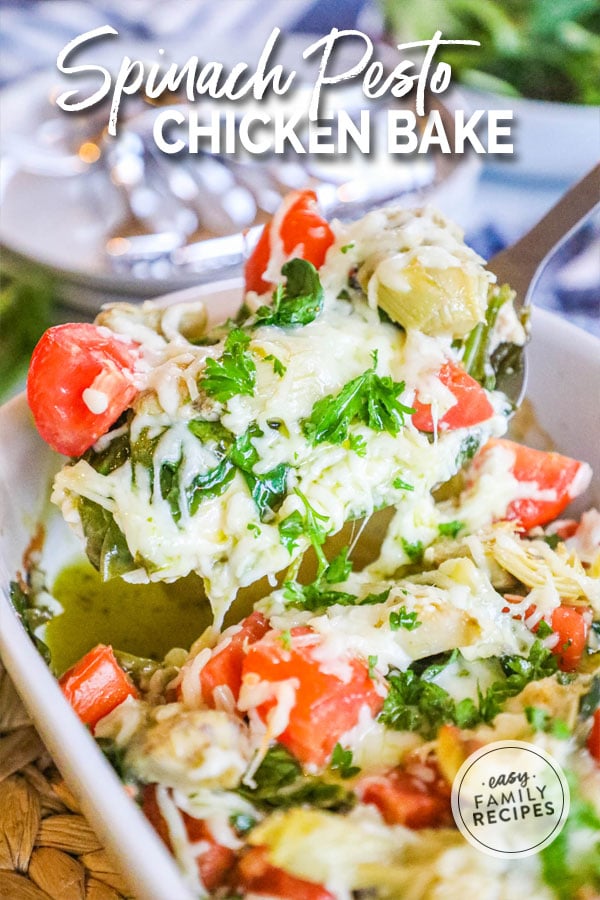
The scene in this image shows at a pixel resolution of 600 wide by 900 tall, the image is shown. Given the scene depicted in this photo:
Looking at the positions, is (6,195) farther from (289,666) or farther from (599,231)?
(289,666)

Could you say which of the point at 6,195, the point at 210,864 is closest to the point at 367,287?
the point at 210,864

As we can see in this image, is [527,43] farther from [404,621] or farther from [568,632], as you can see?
[404,621]

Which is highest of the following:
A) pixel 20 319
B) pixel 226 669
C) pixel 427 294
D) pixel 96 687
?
pixel 427 294

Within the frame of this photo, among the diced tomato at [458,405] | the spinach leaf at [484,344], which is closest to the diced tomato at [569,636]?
the diced tomato at [458,405]

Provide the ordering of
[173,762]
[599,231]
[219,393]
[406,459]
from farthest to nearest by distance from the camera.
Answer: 1. [599,231]
2. [406,459]
3. [219,393]
4. [173,762]

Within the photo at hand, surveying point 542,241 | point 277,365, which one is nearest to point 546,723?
point 277,365
